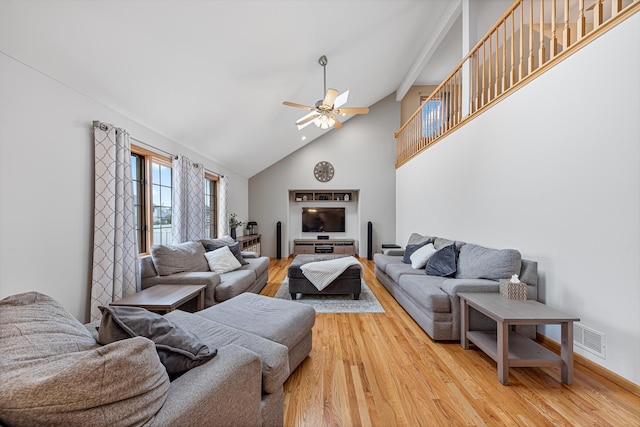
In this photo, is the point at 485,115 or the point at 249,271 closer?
the point at 485,115

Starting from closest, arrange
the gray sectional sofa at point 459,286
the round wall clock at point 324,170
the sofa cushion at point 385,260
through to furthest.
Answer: the gray sectional sofa at point 459,286
the sofa cushion at point 385,260
the round wall clock at point 324,170

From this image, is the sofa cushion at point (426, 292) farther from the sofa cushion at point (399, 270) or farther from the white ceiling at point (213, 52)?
the white ceiling at point (213, 52)

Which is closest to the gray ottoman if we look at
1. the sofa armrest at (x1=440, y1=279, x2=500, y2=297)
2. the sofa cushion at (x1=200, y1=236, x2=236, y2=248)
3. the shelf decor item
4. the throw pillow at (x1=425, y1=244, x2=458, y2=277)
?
the throw pillow at (x1=425, y1=244, x2=458, y2=277)

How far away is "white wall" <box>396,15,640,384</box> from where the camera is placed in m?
1.71

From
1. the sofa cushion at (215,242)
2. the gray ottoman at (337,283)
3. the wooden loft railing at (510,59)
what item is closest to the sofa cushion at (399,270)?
the gray ottoman at (337,283)

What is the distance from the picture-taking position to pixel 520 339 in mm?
2158

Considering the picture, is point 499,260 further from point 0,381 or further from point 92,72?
point 92,72

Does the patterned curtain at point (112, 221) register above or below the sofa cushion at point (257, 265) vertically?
above

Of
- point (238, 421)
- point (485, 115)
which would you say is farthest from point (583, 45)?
point (238, 421)

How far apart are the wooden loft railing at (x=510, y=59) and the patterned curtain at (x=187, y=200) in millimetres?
4137

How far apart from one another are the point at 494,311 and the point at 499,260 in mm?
820

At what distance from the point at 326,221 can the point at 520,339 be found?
209 inches

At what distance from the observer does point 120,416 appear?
0.71m

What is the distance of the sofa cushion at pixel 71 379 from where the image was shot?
2.02 feet
